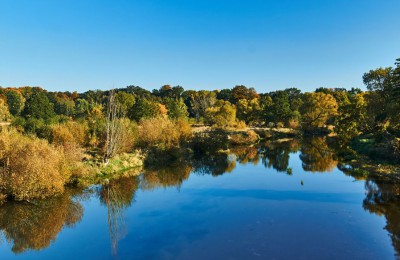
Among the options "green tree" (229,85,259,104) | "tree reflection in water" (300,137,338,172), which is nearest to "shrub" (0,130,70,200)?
"tree reflection in water" (300,137,338,172)

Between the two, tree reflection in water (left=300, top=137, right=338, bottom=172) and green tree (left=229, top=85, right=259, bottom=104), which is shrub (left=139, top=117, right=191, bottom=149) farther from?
green tree (left=229, top=85, right=259, bottom=104)

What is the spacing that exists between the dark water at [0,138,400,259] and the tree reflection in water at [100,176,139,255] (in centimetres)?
8

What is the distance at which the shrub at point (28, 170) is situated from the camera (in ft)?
72.3

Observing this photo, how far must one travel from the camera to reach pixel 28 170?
21953 mm

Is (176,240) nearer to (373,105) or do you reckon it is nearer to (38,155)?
(38,155)

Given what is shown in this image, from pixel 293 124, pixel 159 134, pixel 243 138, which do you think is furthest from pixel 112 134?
pixel 293 124

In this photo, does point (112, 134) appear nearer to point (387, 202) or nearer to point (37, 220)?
point (37, 220)

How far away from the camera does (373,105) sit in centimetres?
3741

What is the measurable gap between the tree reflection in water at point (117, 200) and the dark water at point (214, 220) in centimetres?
8

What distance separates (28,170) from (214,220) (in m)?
14.5

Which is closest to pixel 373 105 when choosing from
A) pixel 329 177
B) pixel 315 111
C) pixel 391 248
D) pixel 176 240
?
pixel 329 177

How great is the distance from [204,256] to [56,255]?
7667 millimetres

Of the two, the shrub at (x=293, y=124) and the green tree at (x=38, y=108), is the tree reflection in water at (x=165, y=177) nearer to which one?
the green tree at (x=38, y=108)

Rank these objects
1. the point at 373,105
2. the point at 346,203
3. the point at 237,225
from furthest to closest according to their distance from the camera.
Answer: the point at 373,105, the point at 346,203, the point at 237,225
